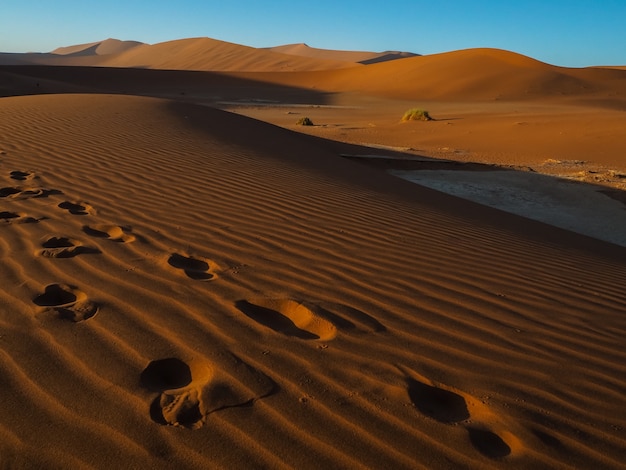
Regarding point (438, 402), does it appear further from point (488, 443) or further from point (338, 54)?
point (338, 54)

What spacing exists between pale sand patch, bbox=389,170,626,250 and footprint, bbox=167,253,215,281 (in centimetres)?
609

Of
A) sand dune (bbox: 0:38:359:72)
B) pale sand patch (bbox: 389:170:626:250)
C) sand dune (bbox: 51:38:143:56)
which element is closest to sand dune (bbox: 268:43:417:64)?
sand dune (bbox: 0:38:359:72)

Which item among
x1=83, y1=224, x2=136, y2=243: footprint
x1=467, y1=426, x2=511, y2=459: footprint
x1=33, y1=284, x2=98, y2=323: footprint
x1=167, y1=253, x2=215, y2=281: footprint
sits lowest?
x1=467, y1=426, x2=511, y2=459: footprint

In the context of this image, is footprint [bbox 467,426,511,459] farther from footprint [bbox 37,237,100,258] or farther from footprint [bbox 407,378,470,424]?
footprint [bbox 37,237,100,258]

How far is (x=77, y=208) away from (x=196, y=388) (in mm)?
3125

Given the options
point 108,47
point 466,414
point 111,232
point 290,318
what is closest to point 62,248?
point 111,232

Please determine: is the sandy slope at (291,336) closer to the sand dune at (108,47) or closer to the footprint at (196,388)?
the footprint at (196,388)

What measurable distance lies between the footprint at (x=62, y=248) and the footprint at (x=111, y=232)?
0.77ft

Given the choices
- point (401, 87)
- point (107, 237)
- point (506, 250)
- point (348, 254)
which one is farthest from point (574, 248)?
point (401, 87)

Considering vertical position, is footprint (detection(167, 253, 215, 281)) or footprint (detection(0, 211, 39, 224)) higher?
footprint (detection(0, 211, 39, 224))

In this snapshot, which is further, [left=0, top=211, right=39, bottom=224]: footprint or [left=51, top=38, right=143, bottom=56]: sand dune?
[left=51, top=38, right=143, bottom=56]: sand dune

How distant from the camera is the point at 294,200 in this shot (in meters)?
5.79

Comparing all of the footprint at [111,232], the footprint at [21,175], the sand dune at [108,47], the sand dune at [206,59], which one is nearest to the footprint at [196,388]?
the footprint at [111,232]

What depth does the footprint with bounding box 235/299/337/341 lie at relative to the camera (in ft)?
9.47
